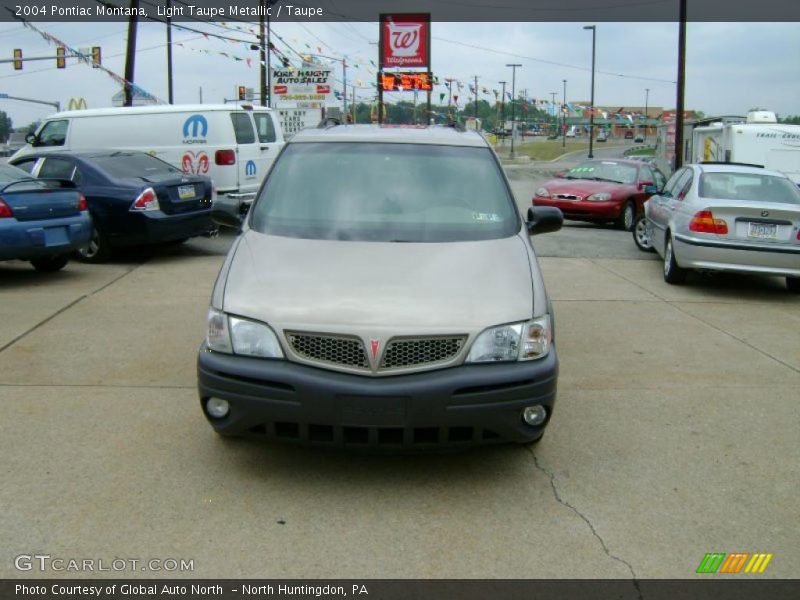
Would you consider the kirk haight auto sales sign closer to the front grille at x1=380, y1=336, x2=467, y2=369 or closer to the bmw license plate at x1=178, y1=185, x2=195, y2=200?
the bmw license plate at x1=178, y1=185, x2=195, y2=200

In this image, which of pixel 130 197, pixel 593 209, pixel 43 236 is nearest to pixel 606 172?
pixel 593 209

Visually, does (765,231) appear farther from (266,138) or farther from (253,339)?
(266,138)

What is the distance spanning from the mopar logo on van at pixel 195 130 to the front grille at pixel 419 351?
1124cm

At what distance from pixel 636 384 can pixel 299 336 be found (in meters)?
3.04

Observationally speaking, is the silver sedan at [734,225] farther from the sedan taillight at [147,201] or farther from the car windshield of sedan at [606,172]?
the car windshield of sedan at [606,172]

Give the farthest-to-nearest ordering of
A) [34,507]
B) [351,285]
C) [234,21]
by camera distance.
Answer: [234,21], [351,285], [34,507]

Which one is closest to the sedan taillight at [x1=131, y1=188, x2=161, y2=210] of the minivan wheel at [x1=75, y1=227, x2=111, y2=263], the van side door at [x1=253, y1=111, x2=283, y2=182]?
the minivan wheel at [x1=75, y1=227, x2=111, y2=263]

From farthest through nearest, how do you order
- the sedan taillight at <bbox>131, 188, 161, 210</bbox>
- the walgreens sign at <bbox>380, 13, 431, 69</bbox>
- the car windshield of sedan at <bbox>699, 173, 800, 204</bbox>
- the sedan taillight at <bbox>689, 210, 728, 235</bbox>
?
the walgreens sign at <bbox>380, 13, 431, 69</bbox>
the sedan taillight at <bbox>131, 188, 161, 210</bbox>
the car windshield of sedan at <bbox>699, 173, 800, 204</bbox>
the sedan taillight at <bbox>689, 210, 728, 235</bbox>

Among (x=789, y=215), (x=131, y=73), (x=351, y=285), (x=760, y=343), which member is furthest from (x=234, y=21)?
(x=351, y=285)

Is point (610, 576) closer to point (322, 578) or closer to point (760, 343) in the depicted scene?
point (322, 578)

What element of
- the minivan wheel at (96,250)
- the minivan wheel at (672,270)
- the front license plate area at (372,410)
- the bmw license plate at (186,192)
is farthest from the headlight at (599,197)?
the front license plate area at (372,410)

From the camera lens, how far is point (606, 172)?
57.5 feet

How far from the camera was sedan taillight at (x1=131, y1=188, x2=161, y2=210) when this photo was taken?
10578 mm

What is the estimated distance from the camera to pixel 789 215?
9.05 meters
